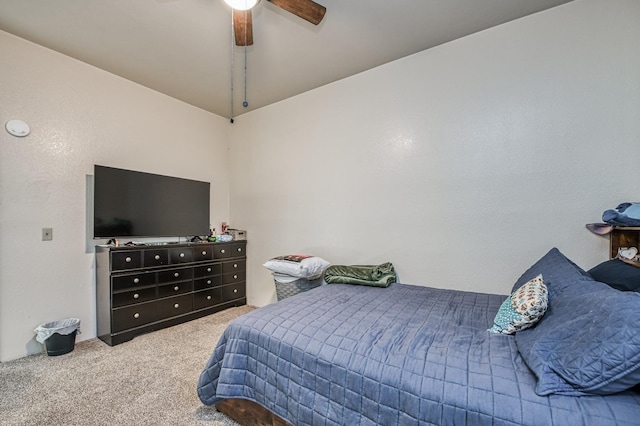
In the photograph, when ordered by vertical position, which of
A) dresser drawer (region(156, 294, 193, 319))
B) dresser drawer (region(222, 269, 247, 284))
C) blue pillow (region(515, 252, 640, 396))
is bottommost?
dresser drawer (region(156, 294, 193, 319))

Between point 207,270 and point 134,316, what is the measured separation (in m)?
0.86

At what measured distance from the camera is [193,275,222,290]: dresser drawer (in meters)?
3.26

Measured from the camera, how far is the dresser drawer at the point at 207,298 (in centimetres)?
326

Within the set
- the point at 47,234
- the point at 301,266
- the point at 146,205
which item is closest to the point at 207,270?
the point at 146,205

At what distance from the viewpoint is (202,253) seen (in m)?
3.32

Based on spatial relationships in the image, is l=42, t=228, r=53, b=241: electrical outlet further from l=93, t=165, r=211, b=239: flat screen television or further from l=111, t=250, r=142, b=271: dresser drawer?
l=111, t=250, r=142, b=271: dresser drawer

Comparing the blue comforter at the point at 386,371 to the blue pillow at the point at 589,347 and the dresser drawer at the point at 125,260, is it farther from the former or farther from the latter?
the dresser drawer at the point at 125,260

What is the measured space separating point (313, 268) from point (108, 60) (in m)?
2.88

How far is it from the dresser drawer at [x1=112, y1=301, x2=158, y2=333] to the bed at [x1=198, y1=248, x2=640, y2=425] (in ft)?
5.26

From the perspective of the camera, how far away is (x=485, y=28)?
2.30 metres

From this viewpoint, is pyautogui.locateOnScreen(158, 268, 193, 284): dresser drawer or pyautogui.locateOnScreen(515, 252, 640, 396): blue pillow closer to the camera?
pyautogui.locateOnScreen(515, 252, 640, 396): blue pillow

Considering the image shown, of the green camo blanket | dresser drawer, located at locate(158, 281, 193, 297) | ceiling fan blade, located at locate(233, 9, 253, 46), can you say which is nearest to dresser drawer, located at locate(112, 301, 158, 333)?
dresser drawer, located at locate(158, 281, 193, 297)

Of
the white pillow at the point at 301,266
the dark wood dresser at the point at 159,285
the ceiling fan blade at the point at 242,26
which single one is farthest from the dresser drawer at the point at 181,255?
the ceiling fan blade at the point at 242,26

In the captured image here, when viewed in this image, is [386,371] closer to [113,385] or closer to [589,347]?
[589,347]
